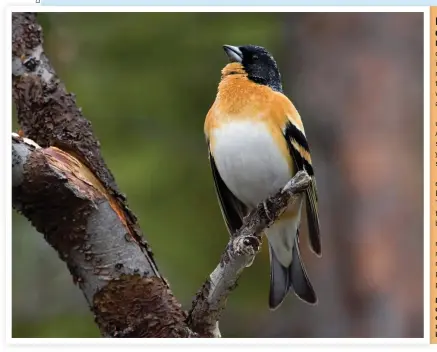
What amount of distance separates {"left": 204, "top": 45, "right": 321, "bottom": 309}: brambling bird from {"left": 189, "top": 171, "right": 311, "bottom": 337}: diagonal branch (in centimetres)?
21

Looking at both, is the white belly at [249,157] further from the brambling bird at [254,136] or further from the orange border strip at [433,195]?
the orange border strip at [433,195]

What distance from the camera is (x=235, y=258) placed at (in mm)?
2146

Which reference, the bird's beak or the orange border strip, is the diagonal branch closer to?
the bird's beak

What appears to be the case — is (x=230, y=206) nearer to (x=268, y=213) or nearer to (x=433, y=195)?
(x=268, y=213)

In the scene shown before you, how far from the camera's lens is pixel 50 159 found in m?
2.05

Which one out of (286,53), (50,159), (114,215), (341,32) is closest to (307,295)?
(114,215)

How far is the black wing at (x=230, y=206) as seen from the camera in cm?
254

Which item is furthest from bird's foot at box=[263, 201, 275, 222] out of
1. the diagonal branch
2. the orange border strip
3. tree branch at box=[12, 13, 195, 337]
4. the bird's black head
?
the orange border strip

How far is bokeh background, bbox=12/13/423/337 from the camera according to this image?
117 inches

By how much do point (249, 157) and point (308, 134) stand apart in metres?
1.12

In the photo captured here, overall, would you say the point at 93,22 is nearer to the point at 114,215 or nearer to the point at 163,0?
the point at 163,0

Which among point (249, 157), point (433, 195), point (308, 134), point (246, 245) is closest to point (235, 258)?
point (246, 245)

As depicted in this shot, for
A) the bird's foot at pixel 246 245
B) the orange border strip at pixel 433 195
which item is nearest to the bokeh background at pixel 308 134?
the orange border strip at pixel 433 195
